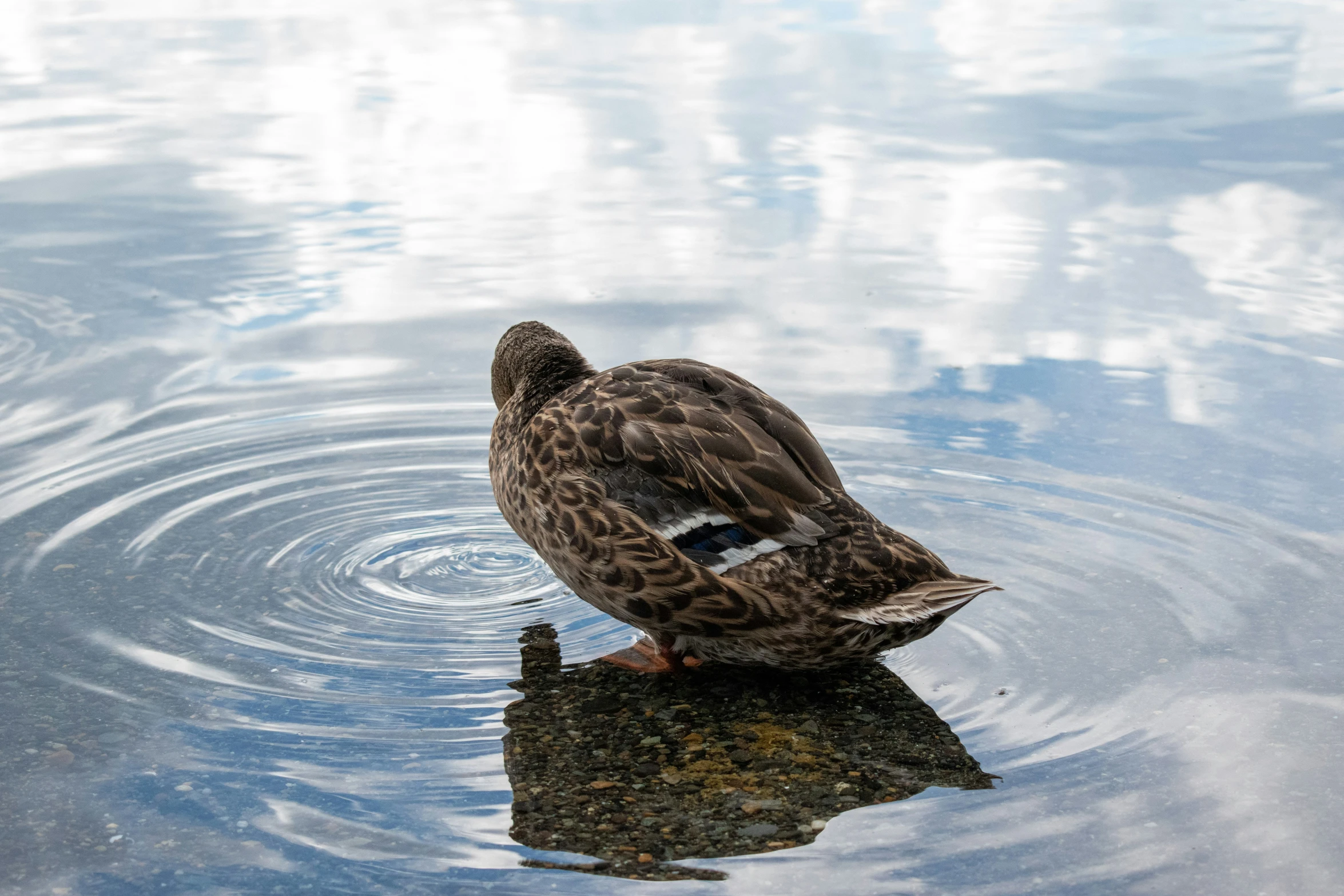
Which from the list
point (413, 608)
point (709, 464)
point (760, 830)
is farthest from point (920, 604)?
point (413, 608)

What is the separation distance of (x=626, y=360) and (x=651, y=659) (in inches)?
116

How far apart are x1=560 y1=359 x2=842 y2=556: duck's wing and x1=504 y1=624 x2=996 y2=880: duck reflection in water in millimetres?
535

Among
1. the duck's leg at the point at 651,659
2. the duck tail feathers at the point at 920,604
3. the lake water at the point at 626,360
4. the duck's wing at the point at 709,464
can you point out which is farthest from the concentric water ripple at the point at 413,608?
the duck's wing at the point at 709,464

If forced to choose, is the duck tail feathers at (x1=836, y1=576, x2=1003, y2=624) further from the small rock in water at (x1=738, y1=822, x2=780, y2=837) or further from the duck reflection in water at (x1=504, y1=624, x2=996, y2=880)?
the small rock in water at (x1=738, y1=822, x2=780, y2=837)

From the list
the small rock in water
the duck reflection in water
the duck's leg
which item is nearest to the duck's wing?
the duck's leg

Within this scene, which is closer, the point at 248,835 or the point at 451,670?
the point at 248,835

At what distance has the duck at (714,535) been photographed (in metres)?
4.74

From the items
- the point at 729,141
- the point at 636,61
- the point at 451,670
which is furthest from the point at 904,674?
the point at 636,61

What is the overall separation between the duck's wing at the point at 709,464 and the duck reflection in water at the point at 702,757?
54 cm

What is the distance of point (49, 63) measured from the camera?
1523 centimetres

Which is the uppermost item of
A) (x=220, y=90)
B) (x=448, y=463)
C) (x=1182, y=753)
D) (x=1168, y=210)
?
(x=220, y=90)

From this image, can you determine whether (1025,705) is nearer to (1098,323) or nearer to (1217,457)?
(1217,457)

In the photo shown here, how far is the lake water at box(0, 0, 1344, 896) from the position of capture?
4121mm

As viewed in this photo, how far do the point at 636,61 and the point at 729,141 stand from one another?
3.25 metres
